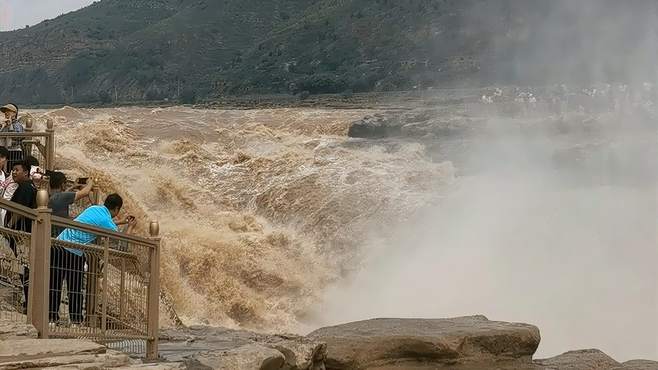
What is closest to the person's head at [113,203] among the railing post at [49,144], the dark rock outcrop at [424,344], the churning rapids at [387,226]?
the dark rock outcrop at [424,344]

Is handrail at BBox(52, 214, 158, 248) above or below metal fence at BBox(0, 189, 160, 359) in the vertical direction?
above

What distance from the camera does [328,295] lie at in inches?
858

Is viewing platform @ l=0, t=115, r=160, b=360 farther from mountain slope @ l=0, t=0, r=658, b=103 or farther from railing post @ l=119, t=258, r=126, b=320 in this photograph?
mountain slope @ l=0, t=0, r=658, b=103

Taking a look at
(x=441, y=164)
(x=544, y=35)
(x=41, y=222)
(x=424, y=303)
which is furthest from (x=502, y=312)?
(x=544, y=35)

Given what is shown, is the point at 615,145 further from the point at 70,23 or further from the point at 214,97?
the point at 70,23

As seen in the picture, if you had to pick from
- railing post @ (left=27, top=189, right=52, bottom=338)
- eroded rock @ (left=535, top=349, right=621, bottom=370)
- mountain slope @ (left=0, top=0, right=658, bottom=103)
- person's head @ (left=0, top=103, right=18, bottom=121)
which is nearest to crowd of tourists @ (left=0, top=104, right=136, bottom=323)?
railing post @ (left=27, top=189, right=52, bottom=338)

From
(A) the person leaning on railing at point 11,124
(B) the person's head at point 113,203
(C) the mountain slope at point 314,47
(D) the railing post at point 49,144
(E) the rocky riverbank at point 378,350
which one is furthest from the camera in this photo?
(C) the mountain slope at point 314,47

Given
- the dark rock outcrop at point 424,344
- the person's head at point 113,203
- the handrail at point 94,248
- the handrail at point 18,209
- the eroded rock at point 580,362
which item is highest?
the person's head at point 113,203

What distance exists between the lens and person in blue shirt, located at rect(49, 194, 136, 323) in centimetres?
753

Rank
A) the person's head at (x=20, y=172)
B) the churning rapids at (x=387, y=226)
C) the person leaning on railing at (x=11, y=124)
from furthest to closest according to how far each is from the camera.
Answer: the churning rapids at (x=387, y=226), the person leaning on railing at (x=11, y=124), the person's head at (x=20, y=172)

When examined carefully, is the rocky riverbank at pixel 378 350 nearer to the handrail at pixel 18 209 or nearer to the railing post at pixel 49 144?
the handrail at pixel 18 209

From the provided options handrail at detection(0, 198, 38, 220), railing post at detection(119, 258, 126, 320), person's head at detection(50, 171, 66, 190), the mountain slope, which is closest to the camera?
handrail at detection(0, 198, 38, 220)

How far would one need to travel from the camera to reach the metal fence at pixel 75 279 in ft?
23.4

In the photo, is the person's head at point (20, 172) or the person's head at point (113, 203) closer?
the person's head at point (113, 203)
